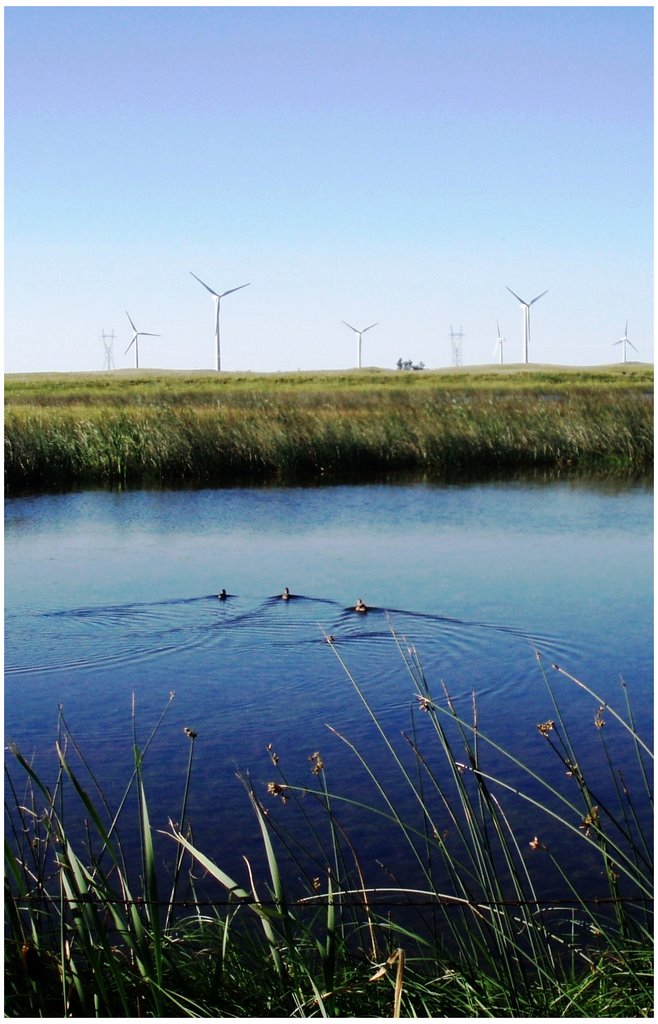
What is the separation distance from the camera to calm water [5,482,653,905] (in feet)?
17.2

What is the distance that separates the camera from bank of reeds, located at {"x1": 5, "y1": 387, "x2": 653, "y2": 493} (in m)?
17.5

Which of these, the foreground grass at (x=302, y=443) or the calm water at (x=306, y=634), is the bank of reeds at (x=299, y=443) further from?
the calm water at (x=306, y=634)

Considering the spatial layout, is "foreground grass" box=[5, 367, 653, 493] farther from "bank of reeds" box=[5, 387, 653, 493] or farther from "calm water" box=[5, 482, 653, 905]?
"calm water" box=[5, 482, 653, 905]

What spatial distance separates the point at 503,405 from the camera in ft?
70.6

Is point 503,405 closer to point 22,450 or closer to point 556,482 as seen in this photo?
point 556,482

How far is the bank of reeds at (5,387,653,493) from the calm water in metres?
3.25

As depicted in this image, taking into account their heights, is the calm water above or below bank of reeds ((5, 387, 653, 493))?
below

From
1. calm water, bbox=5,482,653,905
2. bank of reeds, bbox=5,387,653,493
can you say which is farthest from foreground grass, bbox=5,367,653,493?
calm water, bbox=5,482,653,905

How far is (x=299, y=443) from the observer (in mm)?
18016

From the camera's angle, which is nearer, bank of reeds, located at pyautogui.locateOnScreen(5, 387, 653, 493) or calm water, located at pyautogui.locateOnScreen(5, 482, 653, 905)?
calm water, located at pyautogui.locateOnScreen(5, 482, 653, 905)

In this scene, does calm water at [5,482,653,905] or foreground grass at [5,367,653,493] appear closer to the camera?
calm water at [5,482,653,905]

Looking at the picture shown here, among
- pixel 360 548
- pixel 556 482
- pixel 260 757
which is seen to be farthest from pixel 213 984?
pixel 556 482

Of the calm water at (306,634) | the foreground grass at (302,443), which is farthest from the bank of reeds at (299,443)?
the calm water at (306,634)

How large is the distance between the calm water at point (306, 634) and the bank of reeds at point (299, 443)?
3249mm
